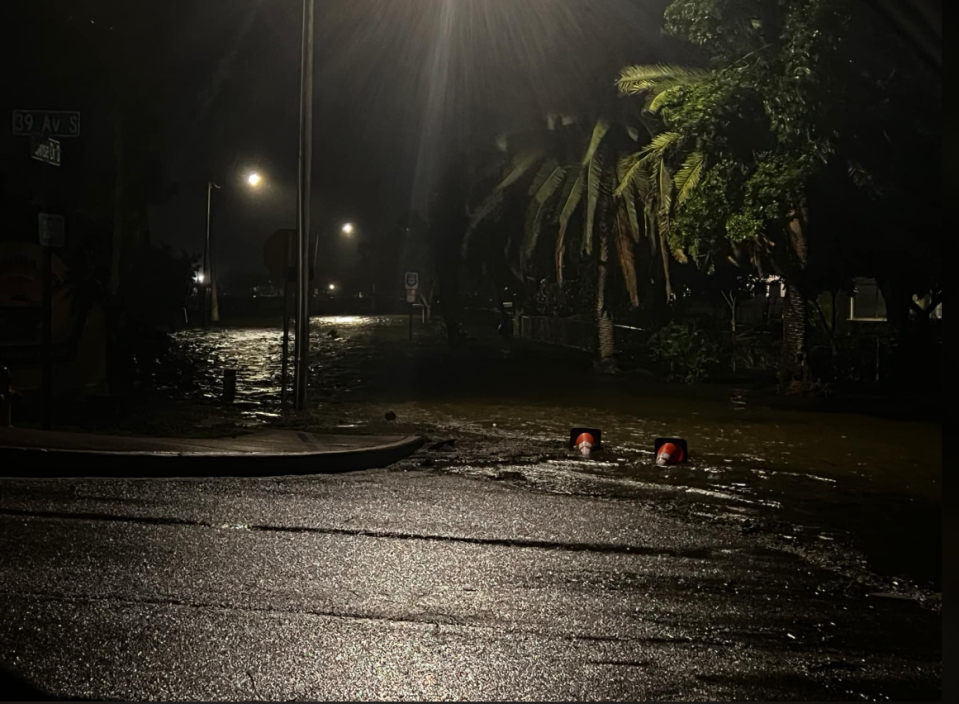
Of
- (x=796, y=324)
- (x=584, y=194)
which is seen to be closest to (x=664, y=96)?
(x=796, y=324)

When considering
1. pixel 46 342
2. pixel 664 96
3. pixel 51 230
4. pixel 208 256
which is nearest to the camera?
pixel 51 230

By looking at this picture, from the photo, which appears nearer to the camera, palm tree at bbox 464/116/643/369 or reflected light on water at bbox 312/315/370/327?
palm tree at bbox 464/116/643/369

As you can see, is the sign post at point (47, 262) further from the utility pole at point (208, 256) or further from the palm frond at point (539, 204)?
the utility pole at point (208, 256)

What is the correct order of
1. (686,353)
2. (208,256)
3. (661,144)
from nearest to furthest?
1. (661,144)
2. (686,353)
3. (208,256)

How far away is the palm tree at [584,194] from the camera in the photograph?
27.1 meters

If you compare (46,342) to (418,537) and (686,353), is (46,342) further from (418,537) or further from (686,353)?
(686,353)

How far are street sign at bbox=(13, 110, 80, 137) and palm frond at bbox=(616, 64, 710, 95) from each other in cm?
1344

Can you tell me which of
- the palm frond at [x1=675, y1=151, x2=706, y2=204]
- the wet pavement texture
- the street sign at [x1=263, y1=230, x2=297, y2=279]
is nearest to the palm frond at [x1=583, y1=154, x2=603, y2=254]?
the palm frond at [x1=675, y1=151, x2=706, y2=204]

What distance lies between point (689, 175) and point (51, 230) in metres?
14.4

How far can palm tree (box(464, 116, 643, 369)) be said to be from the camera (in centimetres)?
2708

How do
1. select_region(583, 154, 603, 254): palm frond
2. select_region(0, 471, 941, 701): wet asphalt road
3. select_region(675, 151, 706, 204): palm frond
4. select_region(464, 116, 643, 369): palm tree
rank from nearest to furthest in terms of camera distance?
select_region(0, 471, 941, 701): wet asphalt road < select_region(675, 151, 706, 204): palm frond < select_region(583, 154, 603, 254): palm frond < select_region(464, 116, 643, 369): palm tree

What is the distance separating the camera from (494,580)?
275 inches

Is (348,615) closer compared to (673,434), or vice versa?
(348,615)

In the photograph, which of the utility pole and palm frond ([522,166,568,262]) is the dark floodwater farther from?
the utility pole
